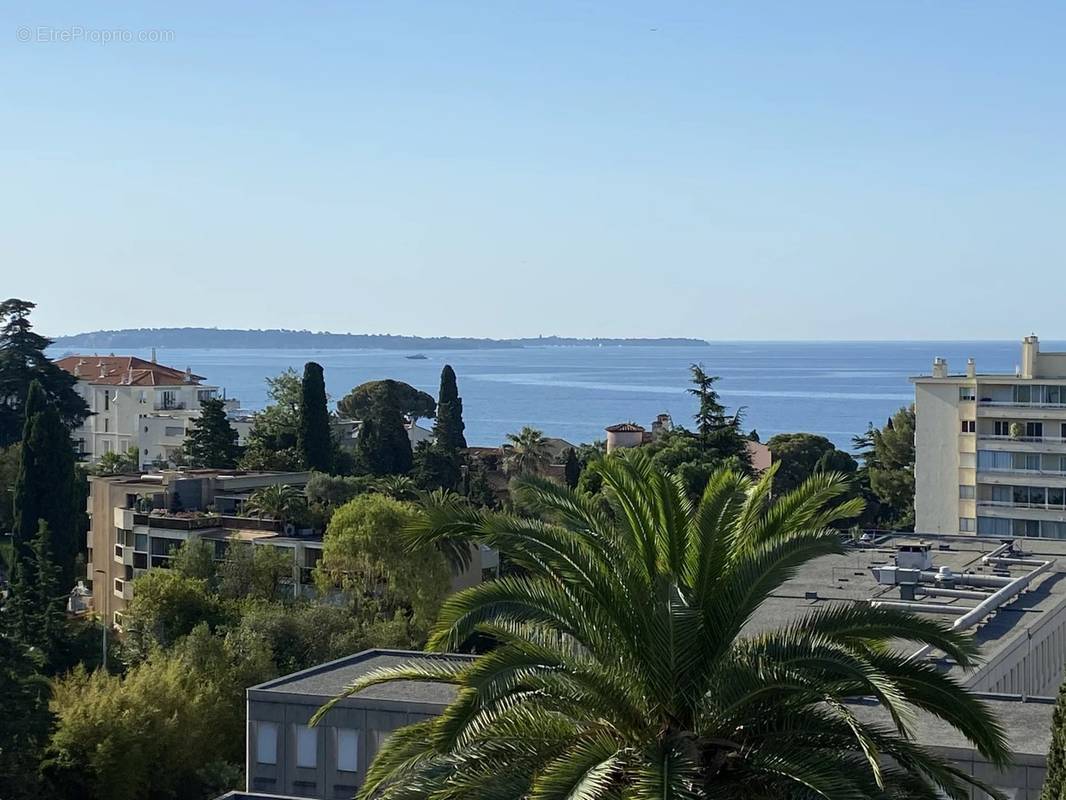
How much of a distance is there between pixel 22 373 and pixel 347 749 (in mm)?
65511

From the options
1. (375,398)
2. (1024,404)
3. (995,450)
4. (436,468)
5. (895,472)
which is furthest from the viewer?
(375,398)

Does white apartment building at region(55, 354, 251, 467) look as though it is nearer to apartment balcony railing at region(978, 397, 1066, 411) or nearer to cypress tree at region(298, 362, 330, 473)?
cypress tree at region(298, 362, 330, 473)

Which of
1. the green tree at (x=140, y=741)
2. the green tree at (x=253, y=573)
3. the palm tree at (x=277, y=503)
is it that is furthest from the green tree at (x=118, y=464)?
the green tree at (x=140, y=741)

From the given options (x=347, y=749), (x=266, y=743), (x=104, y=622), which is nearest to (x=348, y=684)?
(x=347, y=749)

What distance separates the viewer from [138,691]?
1356 inches

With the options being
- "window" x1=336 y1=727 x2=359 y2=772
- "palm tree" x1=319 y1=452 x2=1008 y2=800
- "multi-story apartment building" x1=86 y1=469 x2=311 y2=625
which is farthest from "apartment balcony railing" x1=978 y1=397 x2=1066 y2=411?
"palm tree" x1=319 y1=452 x2=1008 y2=800

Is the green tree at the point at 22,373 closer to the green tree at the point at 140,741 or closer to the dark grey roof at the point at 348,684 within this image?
the green tree at the point at 140,741

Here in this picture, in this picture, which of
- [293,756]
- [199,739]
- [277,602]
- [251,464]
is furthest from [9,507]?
[293,756]

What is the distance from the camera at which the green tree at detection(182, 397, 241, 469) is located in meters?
76.2

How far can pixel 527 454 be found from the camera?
3275 inches

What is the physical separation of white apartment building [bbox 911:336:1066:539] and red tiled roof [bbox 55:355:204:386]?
5461 cm

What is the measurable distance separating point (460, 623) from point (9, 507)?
62.3 metres

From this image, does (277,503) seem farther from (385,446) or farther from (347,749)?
(347,749)

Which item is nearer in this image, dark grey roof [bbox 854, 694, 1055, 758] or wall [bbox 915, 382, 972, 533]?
dark grey roof [bbox 854, 694, 1055, 758]
